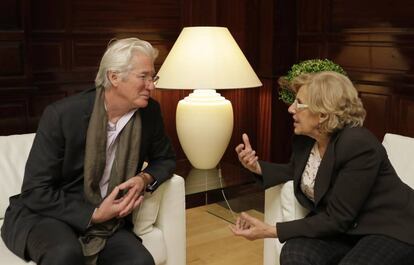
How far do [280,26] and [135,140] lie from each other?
69.4 inches

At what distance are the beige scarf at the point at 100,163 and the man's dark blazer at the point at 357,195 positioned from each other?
630 millimetres

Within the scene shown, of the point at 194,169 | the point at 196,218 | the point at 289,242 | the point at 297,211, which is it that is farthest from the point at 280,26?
the point at 289,242

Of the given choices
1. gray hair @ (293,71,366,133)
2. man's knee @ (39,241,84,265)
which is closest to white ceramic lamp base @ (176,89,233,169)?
gray hair @ (293,71,366,133)

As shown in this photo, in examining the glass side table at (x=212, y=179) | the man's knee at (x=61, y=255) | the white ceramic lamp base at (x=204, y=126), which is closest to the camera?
the man's knee at (x=61, y=255)

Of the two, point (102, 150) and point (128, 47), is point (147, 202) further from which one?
point (128, 47)

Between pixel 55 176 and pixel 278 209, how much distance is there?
0.93 meters

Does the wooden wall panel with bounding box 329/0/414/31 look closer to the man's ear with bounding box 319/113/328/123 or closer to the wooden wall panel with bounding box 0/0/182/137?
the wooden wall panel with bounding box 0/0/182/137

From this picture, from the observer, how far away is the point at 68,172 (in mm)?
1914

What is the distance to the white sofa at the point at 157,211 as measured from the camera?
2068mm

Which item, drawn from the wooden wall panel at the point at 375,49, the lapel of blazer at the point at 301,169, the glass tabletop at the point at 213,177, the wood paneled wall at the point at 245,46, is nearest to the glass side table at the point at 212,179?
the glass tabletop at the point at 213,177

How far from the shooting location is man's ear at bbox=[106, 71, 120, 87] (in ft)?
6.25

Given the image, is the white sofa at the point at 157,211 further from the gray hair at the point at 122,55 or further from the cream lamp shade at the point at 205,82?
the cream lamp shade at the point at 205,82

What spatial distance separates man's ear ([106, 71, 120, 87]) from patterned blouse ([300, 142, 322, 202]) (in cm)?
81

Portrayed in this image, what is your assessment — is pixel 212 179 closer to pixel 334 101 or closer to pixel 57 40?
pixel 334 101
